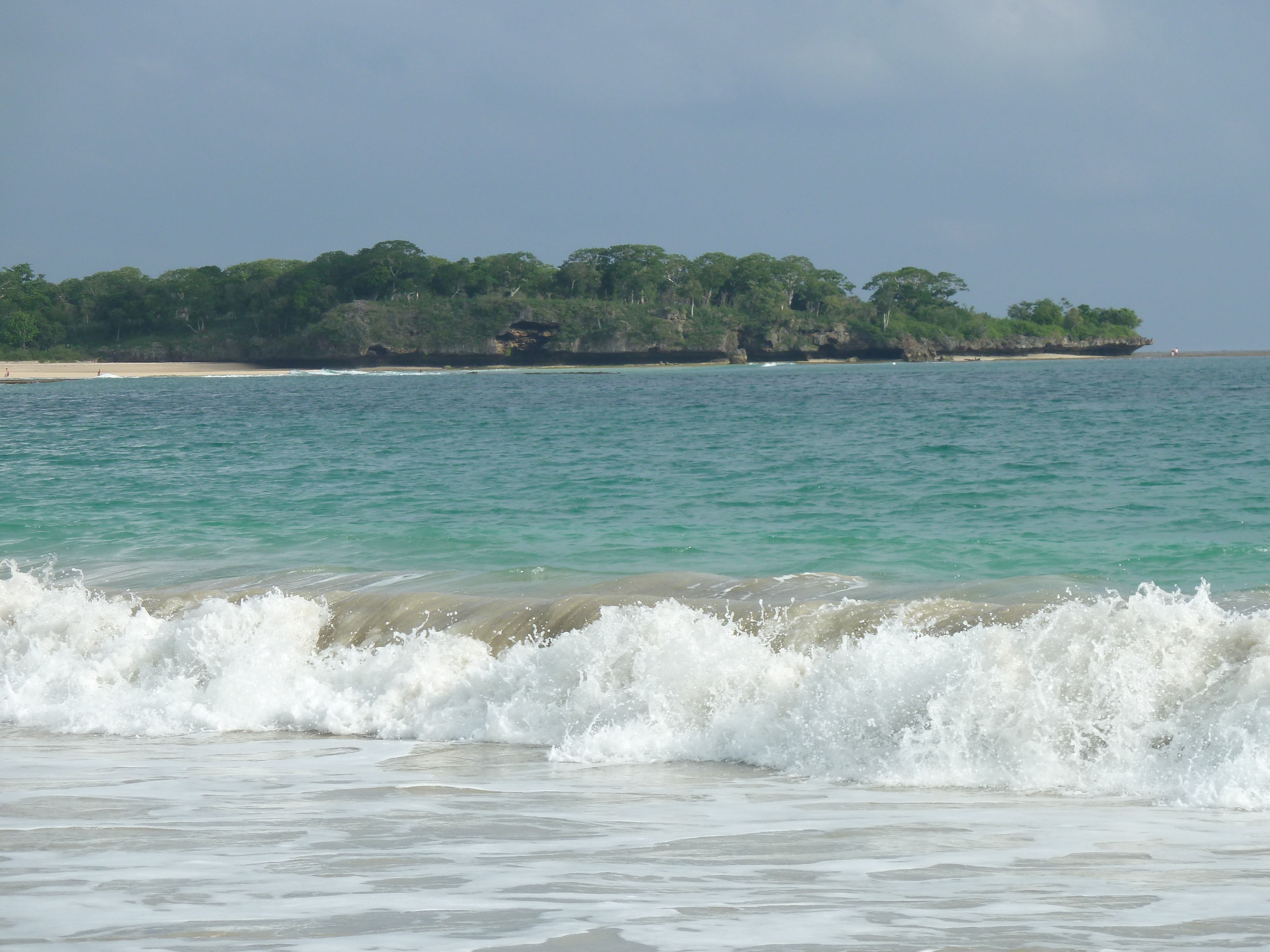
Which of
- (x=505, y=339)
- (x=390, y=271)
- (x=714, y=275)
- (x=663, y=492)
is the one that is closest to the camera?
(x=663, y=492)

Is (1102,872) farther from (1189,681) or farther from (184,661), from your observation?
(184,661)

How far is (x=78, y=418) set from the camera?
1767 inches

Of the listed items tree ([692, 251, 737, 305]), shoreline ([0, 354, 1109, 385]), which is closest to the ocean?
shoreline ([0, 354, 1109, 385])

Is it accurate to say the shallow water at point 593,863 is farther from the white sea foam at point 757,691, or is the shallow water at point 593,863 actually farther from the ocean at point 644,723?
the white sea foam at point 757,691

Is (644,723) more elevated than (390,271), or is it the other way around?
(390,271)

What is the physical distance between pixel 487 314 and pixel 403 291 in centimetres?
1773

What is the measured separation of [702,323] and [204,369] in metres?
64.7

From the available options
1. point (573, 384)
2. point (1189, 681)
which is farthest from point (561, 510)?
point (573, 384)

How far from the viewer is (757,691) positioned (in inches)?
315

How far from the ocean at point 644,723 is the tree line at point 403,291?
139059 mm

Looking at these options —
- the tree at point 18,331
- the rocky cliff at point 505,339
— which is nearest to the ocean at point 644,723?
the rocky cliff at point 505,339

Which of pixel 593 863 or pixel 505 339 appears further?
pixel 505 339

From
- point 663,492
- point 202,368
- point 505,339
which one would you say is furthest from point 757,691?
point 505,339

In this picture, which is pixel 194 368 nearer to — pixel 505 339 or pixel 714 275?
pixel 505 339
